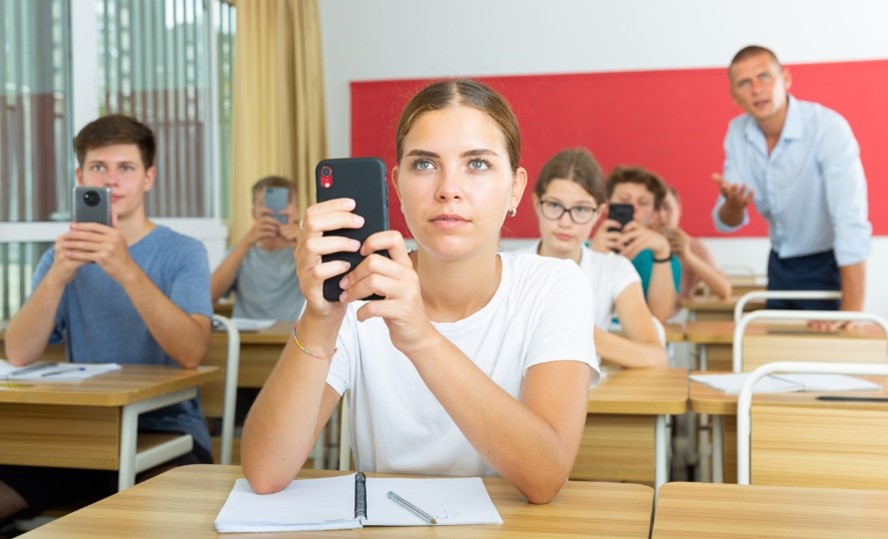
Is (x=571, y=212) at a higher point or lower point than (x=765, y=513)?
higher

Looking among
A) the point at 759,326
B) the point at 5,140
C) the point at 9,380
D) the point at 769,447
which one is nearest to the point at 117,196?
the point at 9,380

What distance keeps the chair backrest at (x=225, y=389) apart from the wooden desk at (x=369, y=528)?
147 cm

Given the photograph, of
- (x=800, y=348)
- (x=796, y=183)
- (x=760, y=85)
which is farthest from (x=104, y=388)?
(x=796, y=183)

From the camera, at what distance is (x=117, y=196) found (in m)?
2.87

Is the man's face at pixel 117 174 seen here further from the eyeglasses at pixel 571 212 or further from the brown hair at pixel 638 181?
the brown hair at pixel 638 181

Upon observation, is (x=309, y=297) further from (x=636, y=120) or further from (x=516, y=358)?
(x=636, y=120)

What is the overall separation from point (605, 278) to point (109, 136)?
1.52m

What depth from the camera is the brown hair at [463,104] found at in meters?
1.53

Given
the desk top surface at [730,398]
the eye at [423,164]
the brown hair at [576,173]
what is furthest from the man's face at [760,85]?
the eye at [423,164]

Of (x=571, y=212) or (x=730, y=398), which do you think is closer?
(x=730, y=398)

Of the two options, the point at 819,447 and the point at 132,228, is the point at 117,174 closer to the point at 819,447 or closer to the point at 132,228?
the point at 132,228

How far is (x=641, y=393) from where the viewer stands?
2.34m

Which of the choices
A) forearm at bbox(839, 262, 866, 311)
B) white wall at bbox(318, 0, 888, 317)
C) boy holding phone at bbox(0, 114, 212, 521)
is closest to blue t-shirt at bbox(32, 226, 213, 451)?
boy holding phone at bbox(0, 114, 212, 521)

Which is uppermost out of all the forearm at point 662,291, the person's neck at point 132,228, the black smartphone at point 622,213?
the black smartphone at point 622,213
